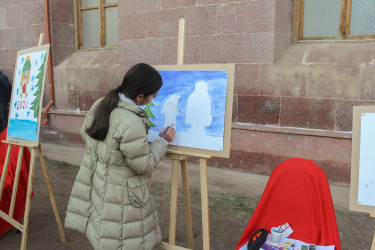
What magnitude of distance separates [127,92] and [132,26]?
387 cm

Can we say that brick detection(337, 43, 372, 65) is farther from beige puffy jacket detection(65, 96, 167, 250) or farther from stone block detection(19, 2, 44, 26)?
stone block detection(19, 2, 44, 26)

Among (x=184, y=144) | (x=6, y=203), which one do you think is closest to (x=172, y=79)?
(x=184, y=144)

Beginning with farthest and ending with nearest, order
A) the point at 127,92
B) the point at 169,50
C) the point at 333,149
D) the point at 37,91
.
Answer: the point at 169,50, the point at 333,149, the point at 37,91, the point at 127,92

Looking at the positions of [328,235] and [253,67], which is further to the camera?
[253,67]

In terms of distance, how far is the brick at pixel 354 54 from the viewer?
162 inches

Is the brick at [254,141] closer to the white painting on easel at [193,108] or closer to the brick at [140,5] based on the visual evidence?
the brick at [140,5]

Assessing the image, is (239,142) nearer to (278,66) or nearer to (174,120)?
(278,66)

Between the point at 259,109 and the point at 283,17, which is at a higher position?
the point at 283,17

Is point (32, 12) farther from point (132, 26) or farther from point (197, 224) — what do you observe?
point (197, 224)

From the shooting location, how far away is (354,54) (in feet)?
13.7

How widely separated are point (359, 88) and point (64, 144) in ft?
16.6

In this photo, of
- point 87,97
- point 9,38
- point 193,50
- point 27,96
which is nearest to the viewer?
point 27,96

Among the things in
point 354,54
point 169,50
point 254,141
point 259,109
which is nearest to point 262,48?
point 259,109

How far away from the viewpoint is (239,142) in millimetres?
4871
